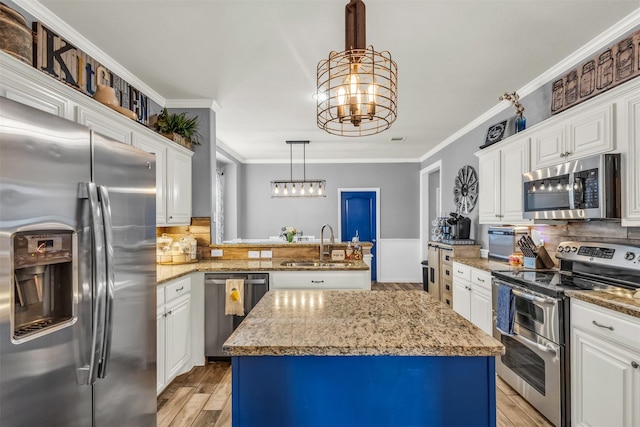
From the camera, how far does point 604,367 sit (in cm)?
182

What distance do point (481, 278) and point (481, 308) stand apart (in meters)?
0.27

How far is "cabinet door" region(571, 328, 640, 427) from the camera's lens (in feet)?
5.53

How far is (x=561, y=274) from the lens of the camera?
264 centimetres

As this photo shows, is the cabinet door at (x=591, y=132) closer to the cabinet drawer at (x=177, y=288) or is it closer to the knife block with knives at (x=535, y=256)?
the knife block with knives at (x=535, y=256)

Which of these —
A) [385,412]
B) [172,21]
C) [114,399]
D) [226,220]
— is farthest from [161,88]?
[226,220]

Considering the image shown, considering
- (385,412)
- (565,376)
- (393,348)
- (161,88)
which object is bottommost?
(565,376)

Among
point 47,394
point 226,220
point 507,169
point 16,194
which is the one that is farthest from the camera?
point 226,220

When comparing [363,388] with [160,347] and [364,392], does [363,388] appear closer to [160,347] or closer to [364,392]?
[364,392]

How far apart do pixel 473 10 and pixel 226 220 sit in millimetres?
5540

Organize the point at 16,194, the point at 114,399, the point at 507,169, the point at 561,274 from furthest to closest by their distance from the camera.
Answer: the point at 507,169
the point at 561,274
the point at 114,399
the point at 16,194

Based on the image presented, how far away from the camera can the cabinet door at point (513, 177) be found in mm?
2970

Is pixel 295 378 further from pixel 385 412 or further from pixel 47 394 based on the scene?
pixel 47 394

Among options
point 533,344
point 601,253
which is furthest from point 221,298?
point 601,253

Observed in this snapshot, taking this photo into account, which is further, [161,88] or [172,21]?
[161,88]
